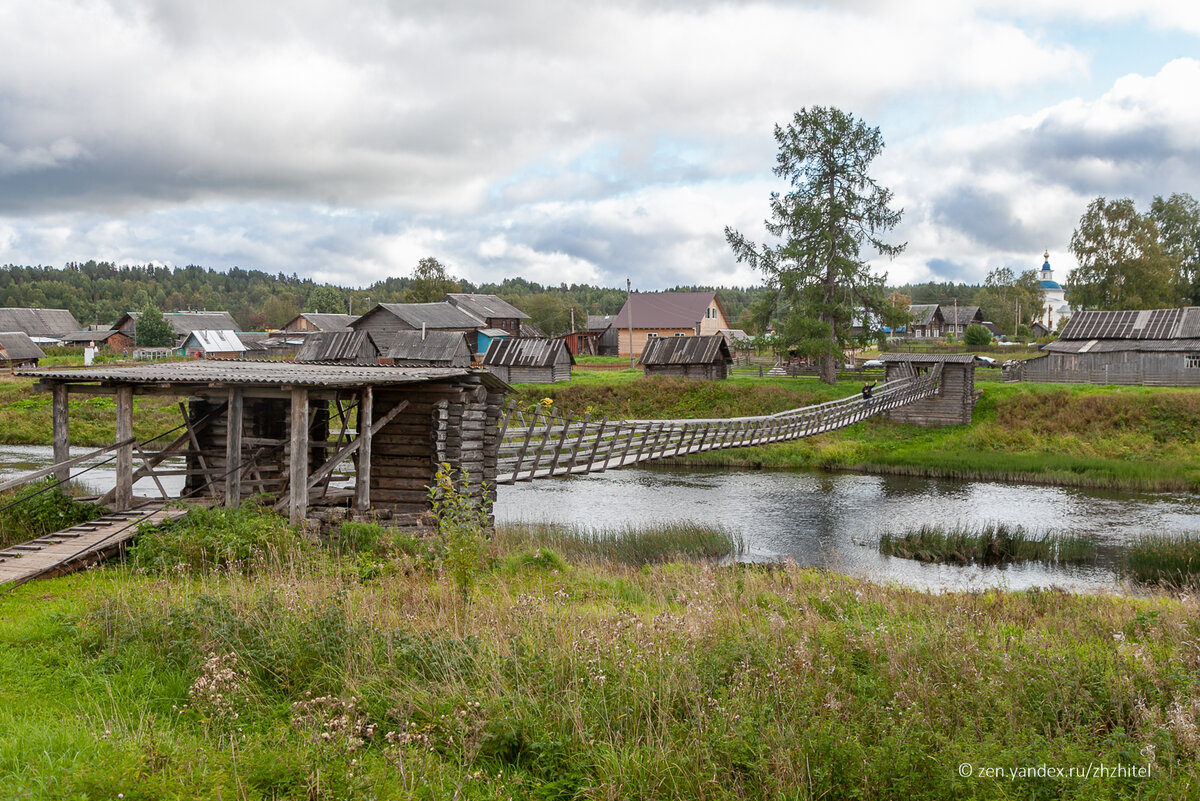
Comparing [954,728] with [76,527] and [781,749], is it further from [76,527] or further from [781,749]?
[76,527]

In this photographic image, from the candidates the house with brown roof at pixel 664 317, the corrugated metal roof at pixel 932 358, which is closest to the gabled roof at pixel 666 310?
the house with brown roof at pixel 664 317

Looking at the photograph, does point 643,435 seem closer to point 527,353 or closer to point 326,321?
point 527,353

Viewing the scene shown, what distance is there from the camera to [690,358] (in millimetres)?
45094

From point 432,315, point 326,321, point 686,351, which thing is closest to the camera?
point 686,351

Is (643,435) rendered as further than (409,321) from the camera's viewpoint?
No

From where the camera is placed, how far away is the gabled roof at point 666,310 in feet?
222

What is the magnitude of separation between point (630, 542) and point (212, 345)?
6444 cm

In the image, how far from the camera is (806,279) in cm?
3800

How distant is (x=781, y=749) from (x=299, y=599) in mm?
4949

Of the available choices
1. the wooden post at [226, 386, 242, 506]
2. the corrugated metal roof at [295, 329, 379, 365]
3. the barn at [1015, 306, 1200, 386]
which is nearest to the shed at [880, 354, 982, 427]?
the barn at [1015, 306, 1200, 386]

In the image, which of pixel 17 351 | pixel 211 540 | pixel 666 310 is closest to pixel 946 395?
pixel 211 540

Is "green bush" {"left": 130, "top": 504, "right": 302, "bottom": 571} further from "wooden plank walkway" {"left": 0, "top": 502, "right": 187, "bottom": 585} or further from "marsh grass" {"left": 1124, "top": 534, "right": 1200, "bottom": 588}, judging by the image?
"marsh grass" {"left": 1124, "top": 534, "right": 1200, "bottom": 588}

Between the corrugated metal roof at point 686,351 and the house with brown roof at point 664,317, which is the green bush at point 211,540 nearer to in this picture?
the corrugated metal roof at point 686,351

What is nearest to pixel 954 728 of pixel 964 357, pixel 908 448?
pixel 908 448
